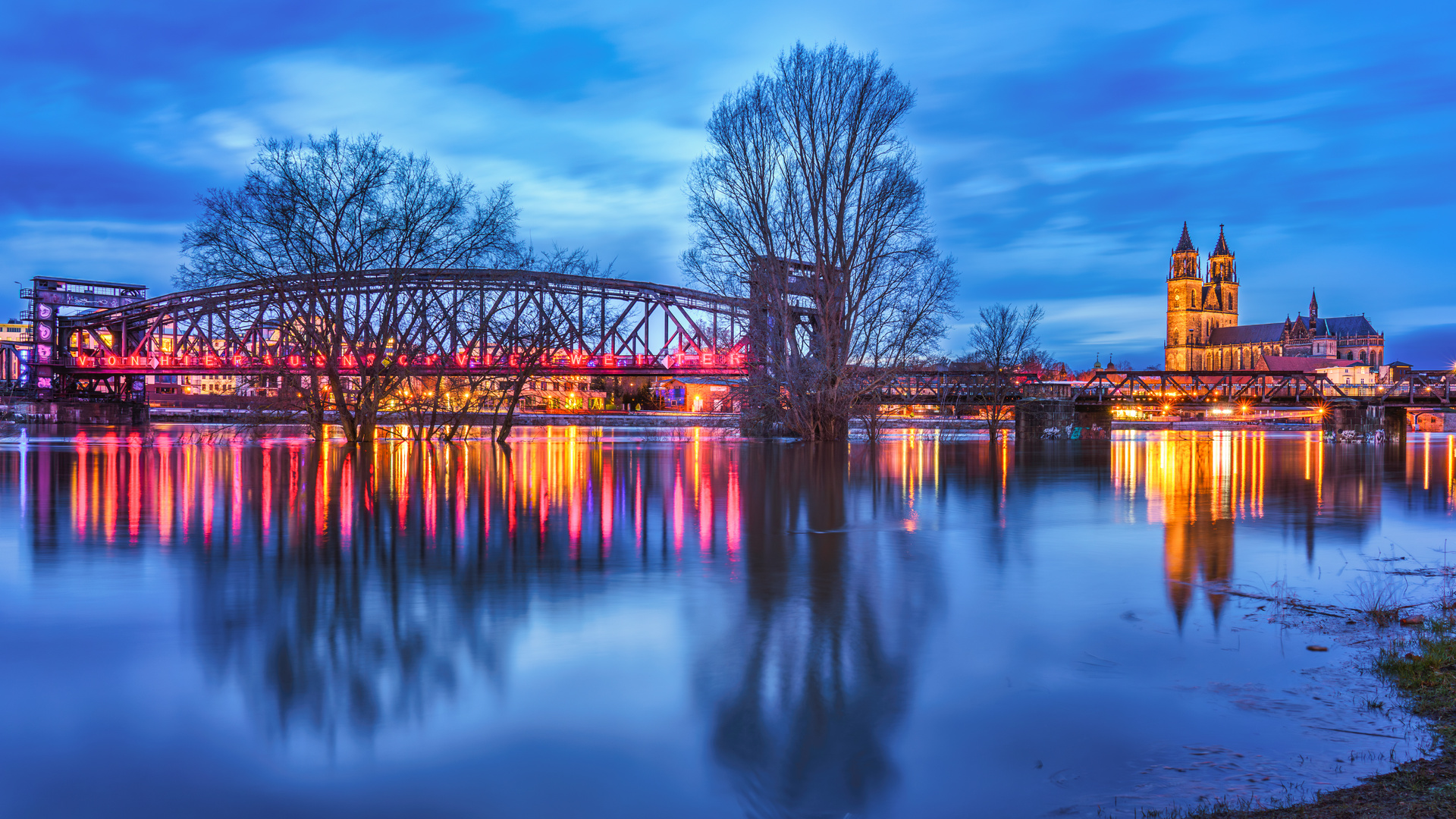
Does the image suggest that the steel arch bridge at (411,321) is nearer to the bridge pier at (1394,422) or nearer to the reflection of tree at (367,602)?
the reflection of tree at (367,602)

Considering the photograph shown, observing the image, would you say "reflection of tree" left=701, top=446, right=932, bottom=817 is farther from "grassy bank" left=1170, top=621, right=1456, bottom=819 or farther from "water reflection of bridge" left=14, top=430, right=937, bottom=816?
"grassy bank" left=1170, top=621, right=1456, bottom=819

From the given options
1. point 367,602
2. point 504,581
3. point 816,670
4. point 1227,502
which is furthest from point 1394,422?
point 367,602

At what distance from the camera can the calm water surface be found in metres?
4.59

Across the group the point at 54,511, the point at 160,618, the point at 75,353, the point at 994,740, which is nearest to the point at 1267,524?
the point at 994,740

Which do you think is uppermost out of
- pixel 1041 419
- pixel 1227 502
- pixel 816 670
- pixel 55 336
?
pixel 55 336

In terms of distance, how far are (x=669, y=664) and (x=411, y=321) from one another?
3671 cm

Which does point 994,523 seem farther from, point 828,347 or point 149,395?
point 149,395

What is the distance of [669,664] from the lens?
6504mm

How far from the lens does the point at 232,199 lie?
3625 cm

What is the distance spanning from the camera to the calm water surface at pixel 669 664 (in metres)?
4.59

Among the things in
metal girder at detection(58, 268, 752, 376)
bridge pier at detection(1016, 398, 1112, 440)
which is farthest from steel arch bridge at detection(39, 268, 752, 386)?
bridge pier at detection(1016, 398, 1112, 440)

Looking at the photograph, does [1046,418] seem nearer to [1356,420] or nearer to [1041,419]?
[1041,419]

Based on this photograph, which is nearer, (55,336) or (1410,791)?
(1410,791)

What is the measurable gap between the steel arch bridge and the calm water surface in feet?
82.0
